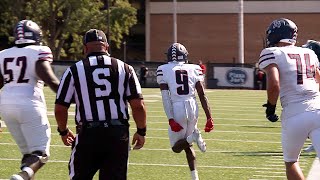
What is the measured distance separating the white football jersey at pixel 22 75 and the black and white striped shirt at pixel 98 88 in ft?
3.13

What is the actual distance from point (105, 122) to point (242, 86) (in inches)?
1378

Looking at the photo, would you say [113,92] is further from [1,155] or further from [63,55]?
[63,55]

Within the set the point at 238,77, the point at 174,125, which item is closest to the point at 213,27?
the point at 238,77

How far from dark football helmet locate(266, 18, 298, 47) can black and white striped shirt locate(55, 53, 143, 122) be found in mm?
1619

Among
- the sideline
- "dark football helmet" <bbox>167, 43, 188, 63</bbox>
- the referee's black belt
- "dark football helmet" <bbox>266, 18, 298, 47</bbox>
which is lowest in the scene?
the sideline

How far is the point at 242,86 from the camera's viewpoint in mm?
40938

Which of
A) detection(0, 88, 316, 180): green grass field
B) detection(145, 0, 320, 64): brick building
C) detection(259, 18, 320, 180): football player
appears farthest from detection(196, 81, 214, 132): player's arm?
detection(145, 0, 320, 64): brick building

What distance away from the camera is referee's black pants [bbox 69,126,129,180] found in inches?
246

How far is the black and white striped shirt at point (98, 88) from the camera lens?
6.27 m

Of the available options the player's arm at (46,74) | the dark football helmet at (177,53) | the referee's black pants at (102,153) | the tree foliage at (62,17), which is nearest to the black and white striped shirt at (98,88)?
the referee's black pants at (102,153)

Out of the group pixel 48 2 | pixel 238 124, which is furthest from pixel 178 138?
pixel 48 2

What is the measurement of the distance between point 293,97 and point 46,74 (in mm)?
2278

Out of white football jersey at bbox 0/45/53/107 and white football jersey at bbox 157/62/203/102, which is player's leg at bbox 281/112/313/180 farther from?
white football jersey at bbox 157/62/203/102

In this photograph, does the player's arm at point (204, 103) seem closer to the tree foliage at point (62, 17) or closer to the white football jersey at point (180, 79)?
the white football jersey at point (180, 79)
